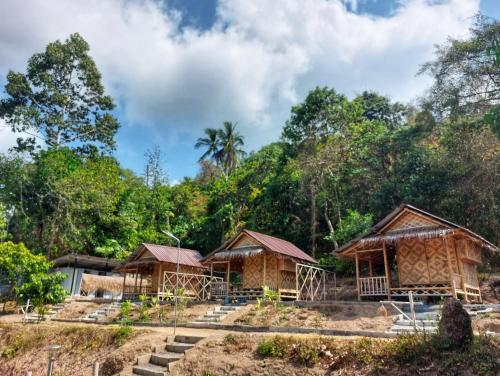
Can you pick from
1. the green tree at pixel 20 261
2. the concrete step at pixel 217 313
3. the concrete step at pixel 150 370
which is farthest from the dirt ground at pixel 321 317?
the green tree at pixel 20 261

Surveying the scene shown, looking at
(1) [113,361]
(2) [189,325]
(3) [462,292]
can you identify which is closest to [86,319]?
(2) [189,325]

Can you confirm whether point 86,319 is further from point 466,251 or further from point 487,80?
point 487,80

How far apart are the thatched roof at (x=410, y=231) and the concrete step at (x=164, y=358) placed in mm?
9821

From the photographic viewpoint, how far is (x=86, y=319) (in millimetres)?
20000

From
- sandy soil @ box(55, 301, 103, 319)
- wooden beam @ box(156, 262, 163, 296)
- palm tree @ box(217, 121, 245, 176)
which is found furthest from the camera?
palm tree @ box(217, 121, 245, 176)

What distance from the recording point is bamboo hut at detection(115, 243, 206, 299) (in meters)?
24.1

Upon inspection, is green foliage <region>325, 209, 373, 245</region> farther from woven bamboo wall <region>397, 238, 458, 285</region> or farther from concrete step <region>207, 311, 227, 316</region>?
concrete step <region>207, 311, 227, 316</region>

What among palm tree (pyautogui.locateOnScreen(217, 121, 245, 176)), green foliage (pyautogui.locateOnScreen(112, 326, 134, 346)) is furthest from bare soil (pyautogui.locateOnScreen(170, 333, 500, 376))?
palm tree (pyautogui.locateOnScreen(217, 121, 245, 176))

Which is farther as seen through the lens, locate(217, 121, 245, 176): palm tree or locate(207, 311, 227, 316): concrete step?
locate(217, 121, 245, 176): palm tree

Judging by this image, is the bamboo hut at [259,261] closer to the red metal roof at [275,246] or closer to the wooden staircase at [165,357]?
the red metal roof at [275,246]

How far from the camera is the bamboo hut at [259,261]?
Answer: 810 inches

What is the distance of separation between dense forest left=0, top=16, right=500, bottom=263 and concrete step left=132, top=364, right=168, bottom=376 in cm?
1473

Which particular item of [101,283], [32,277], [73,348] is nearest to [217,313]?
[73,348]

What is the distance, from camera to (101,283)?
30.2 metres
